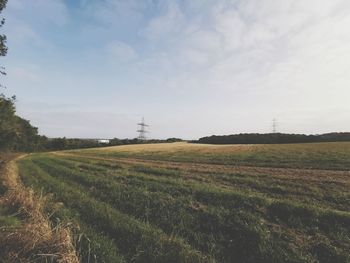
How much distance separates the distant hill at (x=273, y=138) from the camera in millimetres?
77475

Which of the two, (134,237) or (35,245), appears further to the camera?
(134,237)

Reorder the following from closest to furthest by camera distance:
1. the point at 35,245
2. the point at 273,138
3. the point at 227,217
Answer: the point at 35,245 → the point at 227,217 → the point at 273,138

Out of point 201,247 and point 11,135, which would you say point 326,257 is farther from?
point 11,135

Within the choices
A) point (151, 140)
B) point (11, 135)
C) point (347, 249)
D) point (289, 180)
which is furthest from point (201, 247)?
point (151, 140)

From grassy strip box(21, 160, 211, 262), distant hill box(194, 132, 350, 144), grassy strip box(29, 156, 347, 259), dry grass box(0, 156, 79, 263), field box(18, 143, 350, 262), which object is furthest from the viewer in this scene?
distant hill box(194, 132, 350, 144)

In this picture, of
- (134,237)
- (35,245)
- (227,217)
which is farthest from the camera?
(227,217)

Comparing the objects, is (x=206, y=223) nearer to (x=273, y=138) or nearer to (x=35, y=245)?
(x=35, y=245)

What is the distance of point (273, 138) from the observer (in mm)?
84875

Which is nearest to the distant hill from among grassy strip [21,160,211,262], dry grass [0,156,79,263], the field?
the field

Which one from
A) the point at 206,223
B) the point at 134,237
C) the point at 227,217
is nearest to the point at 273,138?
the point at 227,217

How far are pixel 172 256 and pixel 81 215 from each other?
5.26m

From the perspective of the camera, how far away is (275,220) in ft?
34.0

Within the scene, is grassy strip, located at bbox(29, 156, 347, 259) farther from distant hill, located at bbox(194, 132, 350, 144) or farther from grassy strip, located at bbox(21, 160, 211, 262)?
distant hill, located at bbox(194, 132, 350, 144)

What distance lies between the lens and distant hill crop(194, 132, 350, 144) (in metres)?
77.5
